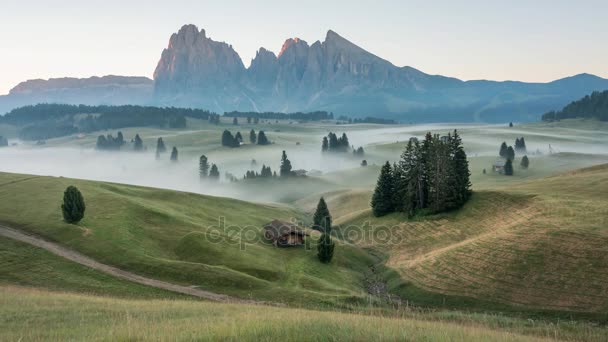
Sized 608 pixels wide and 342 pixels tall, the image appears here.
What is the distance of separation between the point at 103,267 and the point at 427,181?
68.1 m

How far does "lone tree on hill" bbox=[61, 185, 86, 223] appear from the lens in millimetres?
66688

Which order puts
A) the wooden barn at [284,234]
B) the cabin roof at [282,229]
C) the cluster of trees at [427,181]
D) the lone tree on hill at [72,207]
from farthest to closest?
the cluster of trees at [427,181] < the cabin roof at [282,229] < the wooden barn at [284,234] < the lone tree on hill at [72,207]

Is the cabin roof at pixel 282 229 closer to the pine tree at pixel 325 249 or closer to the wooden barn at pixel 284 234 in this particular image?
the wooden barn at pixel 284 234

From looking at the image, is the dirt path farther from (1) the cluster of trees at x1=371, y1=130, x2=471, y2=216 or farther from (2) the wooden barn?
(1) the cluster of trees at x1=371, y1=130, x2=471, y2=216

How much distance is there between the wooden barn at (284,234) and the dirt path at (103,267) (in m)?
28.2

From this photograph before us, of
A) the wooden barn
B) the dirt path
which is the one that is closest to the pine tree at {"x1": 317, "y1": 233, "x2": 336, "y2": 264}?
the wooden barn

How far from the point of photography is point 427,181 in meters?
96.9

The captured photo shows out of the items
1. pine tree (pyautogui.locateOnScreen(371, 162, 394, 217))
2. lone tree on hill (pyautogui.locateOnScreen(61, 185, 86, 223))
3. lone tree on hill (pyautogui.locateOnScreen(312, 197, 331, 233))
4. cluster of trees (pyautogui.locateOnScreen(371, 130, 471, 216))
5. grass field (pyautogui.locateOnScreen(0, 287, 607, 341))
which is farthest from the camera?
pine tree (pyautogui.locateOnScreen(371, 162, 394, 217))

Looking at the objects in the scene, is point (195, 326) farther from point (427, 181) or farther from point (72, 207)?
point (427, 181)

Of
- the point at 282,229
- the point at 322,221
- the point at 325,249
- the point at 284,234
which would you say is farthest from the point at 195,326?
the point at 322,221

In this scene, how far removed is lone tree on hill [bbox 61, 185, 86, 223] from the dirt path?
5.66m

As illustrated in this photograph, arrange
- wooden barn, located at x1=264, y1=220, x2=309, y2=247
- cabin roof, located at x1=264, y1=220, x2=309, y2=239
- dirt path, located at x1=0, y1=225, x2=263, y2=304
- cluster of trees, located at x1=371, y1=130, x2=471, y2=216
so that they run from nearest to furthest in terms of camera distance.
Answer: dirt path, located at x1=0, y1=225, x2=263, y2=304, wooden barn, located at x1=264, y1=220, x2=309, y2=247, cabin roof, located at x1=264, y1=220, x2=309, y2=239, cluster of trees, located at x1=371, y1=130, x2=471, y2=216

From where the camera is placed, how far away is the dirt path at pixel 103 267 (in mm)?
48428

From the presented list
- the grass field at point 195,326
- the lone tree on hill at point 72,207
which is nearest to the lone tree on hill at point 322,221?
the lone tree on hill at point 72,207
